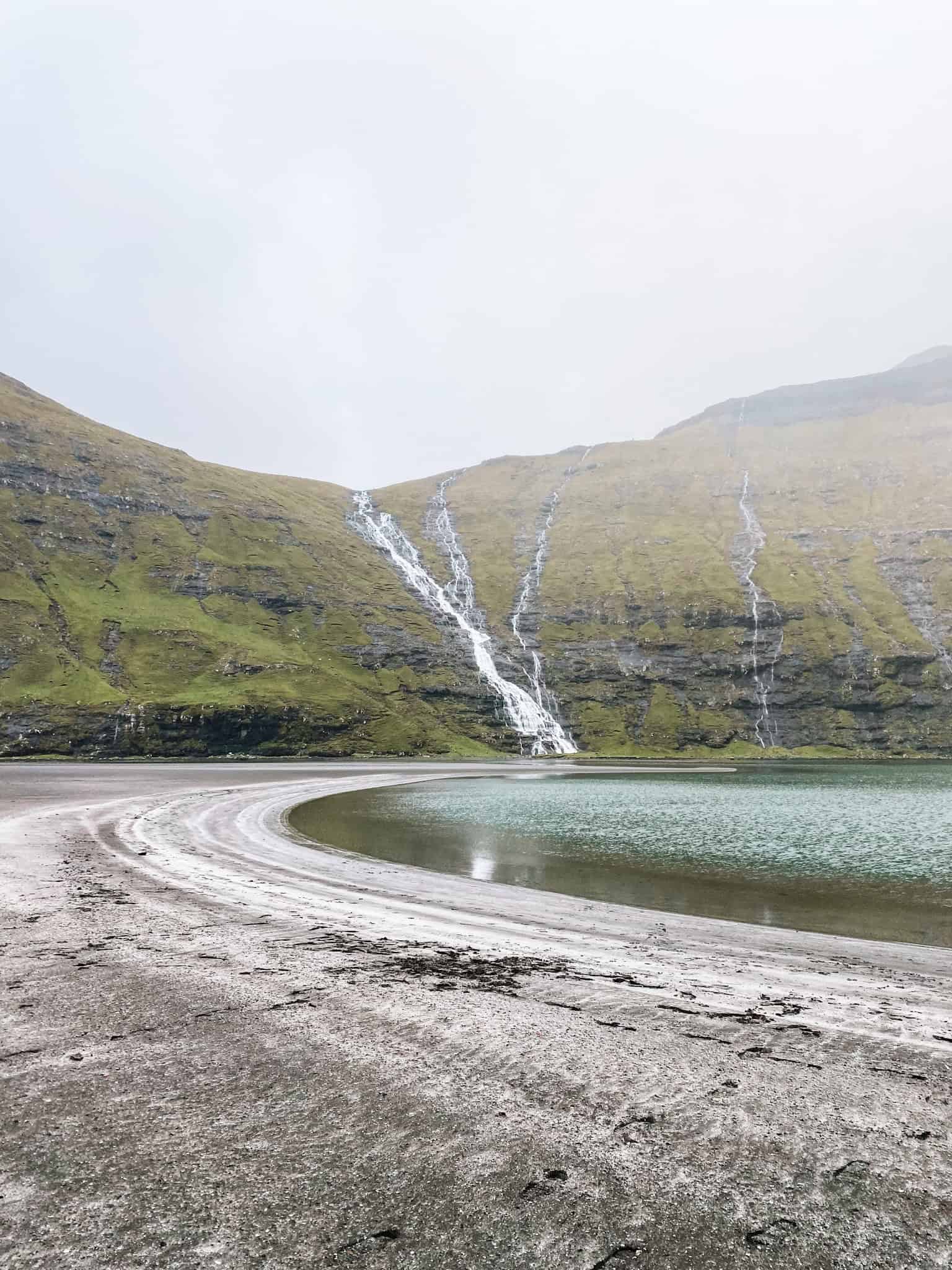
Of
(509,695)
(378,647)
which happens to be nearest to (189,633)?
(378,647)

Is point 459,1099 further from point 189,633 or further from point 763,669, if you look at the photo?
point 763,669

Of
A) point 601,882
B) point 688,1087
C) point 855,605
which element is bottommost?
point 601,882

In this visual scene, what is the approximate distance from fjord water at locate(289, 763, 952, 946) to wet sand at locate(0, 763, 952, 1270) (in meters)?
5.94

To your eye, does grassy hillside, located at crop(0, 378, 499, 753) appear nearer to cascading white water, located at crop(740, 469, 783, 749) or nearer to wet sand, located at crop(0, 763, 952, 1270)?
cascading white water, located at crop(740, 469, 783, 749)

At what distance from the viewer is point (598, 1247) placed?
373 centimetres

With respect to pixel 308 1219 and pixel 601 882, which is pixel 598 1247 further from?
pixel 601 882

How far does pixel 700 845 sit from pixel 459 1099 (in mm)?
26913

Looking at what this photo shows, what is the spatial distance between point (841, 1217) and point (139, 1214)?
4.18 meters

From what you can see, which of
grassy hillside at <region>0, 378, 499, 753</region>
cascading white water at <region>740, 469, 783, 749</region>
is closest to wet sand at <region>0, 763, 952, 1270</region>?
grassy hillside at <region>0, 378, 499, 753</region>

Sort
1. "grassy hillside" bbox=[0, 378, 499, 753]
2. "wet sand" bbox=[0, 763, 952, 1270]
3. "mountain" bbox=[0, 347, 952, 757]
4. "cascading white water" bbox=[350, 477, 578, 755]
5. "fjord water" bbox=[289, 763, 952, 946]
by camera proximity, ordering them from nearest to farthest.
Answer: "wet sand" bbox=[0, 763, 952, 1270], "fjord water" bbox=[289, 763, 952, 946], "grassy hillside" bbox=[0, 378, 499, 753], "mountain" bbox=[0, 347, 952, 757], "cascading white water" bbox=[350, 477, 578, 755]

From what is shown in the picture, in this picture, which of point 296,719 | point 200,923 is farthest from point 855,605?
point 200,923

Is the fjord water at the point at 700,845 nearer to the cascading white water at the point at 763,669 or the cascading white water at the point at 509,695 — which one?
the cascading white water at the point at 509,695

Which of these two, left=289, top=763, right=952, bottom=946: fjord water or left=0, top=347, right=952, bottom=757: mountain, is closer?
left=289, top=763, right=952, bottom=946: fjord water

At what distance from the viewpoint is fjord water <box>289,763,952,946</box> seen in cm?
1875
